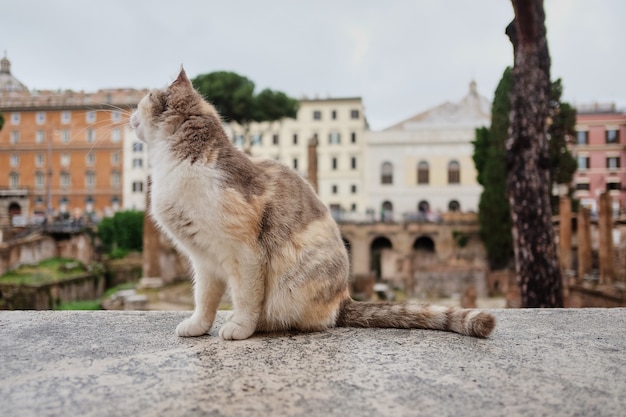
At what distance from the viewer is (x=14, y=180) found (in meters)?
36.1

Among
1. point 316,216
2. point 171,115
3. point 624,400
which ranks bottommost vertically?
point 624,400

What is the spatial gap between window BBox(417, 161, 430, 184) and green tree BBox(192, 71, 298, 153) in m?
9.62

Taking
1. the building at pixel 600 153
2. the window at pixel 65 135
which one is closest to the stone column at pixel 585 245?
the building at pixel 600 153

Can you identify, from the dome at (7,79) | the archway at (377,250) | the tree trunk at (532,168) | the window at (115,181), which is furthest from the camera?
the window at (115,181)

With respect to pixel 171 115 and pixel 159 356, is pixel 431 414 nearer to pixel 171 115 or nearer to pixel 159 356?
pixel 159 356

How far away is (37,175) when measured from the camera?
36.5 metres

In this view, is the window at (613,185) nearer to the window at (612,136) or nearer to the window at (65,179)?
the window at (612,136)

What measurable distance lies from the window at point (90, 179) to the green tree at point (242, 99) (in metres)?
14.7

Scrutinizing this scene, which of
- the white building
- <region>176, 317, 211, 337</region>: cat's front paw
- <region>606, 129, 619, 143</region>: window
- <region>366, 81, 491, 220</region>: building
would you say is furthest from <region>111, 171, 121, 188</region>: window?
<region>176, 317, 211, 337</region>: cat's front paw

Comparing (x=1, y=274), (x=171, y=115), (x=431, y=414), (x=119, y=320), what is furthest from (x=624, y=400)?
(x=1, y=274)

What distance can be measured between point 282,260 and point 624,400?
48.2 inches

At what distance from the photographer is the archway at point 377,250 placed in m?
28.9

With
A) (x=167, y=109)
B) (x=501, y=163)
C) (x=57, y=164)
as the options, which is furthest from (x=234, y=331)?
(x=57, y=164)

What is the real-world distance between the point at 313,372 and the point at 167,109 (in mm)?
1244
